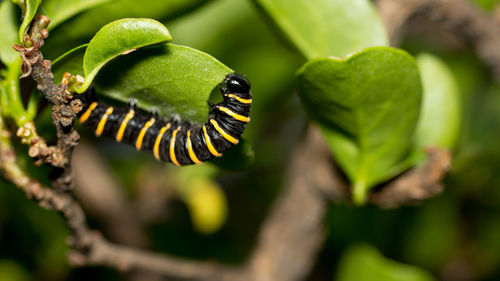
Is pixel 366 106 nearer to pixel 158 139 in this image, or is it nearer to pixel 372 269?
pixel 158 139

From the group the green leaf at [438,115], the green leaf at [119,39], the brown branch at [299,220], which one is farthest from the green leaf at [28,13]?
the green leaf at [438,115]

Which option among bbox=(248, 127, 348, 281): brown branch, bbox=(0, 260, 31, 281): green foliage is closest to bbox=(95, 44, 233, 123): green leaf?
bbox=(248, 127, 348, 281): brown branch

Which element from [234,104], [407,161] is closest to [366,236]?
[407,161]

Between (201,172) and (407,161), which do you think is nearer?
(407,161)

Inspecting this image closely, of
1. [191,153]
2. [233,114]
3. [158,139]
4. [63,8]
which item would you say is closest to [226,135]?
[233,114]

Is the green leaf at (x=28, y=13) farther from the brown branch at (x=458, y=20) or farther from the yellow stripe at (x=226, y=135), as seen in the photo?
the brown branch at (x=458, y=20)

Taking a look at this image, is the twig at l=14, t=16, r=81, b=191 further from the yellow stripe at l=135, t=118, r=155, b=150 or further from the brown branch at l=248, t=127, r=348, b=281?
the brown branch at l=248, t=127, r=348, b=281

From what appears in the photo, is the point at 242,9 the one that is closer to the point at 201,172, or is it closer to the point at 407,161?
the point at 201,172
